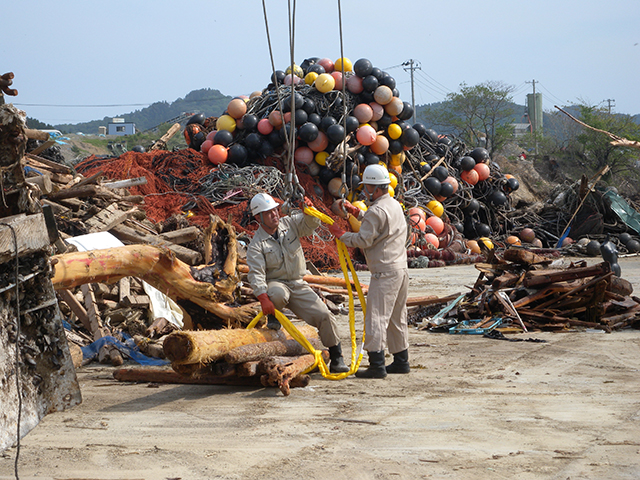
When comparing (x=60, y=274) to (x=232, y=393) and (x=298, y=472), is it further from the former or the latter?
(x=298, y=472)

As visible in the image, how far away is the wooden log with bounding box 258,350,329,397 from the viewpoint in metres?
5.46

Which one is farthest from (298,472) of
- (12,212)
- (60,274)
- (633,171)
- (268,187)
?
(633,171)

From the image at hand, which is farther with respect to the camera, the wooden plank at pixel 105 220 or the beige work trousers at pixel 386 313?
the wooden plank at pixel 105 220

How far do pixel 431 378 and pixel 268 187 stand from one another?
33.0 ft

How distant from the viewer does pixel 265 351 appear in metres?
5.84

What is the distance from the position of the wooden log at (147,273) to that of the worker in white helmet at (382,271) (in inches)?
77.2

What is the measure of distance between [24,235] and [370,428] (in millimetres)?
2936

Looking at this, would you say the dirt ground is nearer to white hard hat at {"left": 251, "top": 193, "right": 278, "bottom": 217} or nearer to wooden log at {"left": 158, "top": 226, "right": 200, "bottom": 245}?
white hard hat at {"left": 251, "top": 193, "right": 278, "bottom": 217}

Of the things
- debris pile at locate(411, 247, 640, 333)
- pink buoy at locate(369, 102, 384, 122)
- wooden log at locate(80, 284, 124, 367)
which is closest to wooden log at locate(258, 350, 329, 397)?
wooden log at locate(80, 284, 124, 367)

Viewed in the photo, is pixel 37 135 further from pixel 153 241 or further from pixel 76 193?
pixel 76 193

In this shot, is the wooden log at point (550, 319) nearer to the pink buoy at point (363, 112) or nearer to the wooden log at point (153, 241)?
the wooden log at point (153, 241)

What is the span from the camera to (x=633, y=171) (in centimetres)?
3191

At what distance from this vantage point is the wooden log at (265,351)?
549 centimetres

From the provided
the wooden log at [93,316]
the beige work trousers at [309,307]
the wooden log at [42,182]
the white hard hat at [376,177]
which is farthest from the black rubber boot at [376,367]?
the wooden log at [42,182]
